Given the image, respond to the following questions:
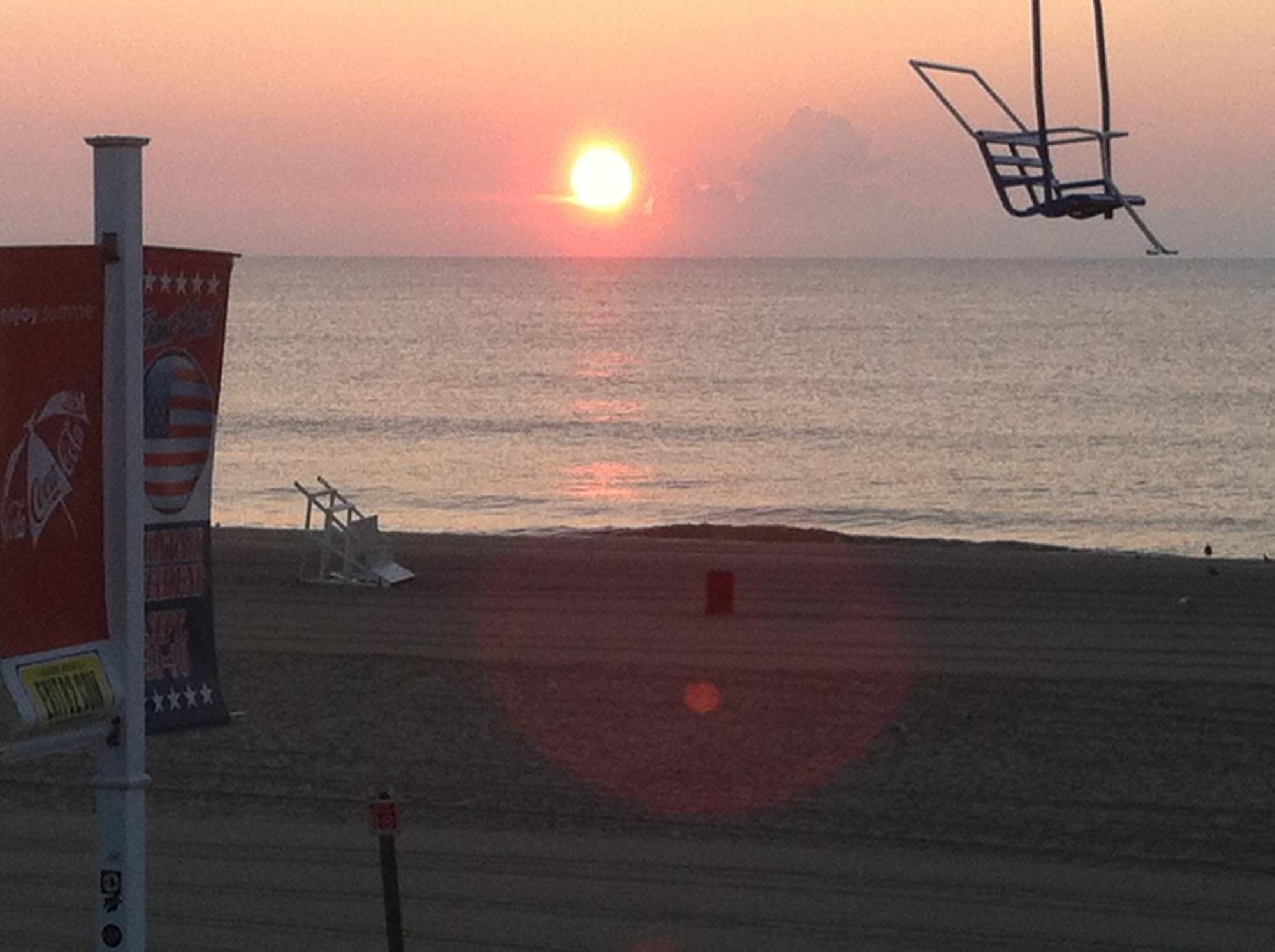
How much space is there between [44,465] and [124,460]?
0.31 m

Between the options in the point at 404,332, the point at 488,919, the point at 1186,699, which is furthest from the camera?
→ the point at 404,332

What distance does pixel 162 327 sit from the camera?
7398 mm

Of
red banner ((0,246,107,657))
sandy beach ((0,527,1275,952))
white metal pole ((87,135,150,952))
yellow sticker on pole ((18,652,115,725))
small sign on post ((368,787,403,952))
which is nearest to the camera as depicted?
red banner ((0,246,107,657))

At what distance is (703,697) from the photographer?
16.1 meters

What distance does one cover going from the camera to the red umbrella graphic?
6.84m

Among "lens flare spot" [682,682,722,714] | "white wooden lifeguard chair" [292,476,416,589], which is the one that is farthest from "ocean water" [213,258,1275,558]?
"lens flare spot" [682,682,722,714]

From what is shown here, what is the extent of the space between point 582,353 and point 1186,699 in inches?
3644

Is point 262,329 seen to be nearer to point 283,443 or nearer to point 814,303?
point 814,303

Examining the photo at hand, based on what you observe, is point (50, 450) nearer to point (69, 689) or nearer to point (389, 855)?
point (69, 689)

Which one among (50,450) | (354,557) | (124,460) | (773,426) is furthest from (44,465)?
(773,426)

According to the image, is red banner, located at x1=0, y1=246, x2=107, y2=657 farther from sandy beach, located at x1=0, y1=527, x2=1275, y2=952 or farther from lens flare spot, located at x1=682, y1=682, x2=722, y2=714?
lens flare spot, located at x1=682, y1=682, x2=722, y2=714

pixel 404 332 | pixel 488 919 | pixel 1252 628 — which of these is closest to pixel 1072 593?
pixel 1252 628

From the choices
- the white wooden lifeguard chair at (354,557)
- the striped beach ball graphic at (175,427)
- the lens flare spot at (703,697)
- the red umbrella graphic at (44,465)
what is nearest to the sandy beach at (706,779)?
the lens flare spot at (703,697)

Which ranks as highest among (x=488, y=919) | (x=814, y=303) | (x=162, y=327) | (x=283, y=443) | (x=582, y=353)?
(x=814, y=303)
